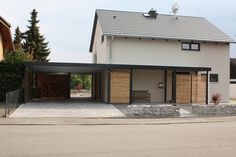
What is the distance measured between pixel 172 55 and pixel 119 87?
6.83 meters

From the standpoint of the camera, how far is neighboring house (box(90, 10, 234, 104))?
32.6m

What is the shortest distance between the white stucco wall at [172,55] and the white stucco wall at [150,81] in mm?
814

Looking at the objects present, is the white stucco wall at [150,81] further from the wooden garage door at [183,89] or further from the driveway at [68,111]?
the driveway at [68,111]

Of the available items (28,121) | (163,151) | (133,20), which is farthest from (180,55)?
(163,151)

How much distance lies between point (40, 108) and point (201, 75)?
13.4 m

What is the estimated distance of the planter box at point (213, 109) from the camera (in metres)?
25.5

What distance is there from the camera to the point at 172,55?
116ft

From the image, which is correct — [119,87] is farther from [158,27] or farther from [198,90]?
[158,27]

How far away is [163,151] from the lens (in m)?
11.2

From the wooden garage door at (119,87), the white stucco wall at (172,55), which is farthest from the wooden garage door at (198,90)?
the wooden garage door at (119,87)

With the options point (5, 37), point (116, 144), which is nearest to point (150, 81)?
point (5, 37)

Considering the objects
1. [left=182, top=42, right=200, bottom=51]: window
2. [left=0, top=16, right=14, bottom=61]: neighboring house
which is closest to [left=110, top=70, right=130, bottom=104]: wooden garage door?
[left=182, top=42, right=200, bottom=51]: window

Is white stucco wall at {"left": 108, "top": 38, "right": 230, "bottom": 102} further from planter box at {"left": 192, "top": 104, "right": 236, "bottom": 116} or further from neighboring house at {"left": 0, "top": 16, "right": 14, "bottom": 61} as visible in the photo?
planter box at {"left": 192, "top": 104, "right": 236, "bottom": 116}

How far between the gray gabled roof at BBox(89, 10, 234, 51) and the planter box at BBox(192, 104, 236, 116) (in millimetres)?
10015
